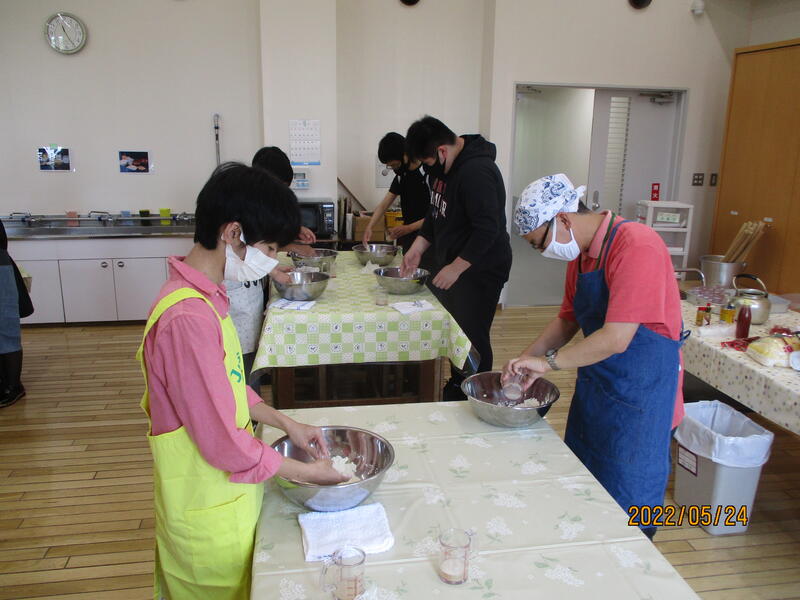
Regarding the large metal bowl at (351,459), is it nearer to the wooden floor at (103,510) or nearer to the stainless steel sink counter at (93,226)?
the wooden floor at (103,510)

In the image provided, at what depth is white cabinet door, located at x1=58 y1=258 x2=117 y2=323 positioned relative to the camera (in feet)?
16.3

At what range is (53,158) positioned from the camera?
522cm

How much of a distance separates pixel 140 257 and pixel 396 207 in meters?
2.26

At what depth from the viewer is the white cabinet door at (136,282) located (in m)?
5.02

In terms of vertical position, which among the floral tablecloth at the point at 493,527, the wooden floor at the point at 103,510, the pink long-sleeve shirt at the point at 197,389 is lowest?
the wooden floor at the point at 103,510

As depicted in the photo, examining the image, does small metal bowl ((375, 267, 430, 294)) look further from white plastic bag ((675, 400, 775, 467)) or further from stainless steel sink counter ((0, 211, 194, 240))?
stainless steel sink counter ((0, 211, 194, 240))

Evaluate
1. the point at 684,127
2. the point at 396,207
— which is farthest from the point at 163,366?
the point at 684,127

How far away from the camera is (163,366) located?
1.15m

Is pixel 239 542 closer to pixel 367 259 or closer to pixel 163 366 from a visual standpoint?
pixel 163 366

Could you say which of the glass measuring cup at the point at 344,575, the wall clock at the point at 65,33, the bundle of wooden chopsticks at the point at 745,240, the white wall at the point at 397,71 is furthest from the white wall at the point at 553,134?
the glass measuring cup at the point at 344,575

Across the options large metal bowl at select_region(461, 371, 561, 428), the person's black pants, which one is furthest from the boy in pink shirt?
the person's black pants

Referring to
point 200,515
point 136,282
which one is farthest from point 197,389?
point 136,282

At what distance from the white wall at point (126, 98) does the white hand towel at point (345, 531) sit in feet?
15.5

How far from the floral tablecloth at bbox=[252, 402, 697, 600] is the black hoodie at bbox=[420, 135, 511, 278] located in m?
1.43
